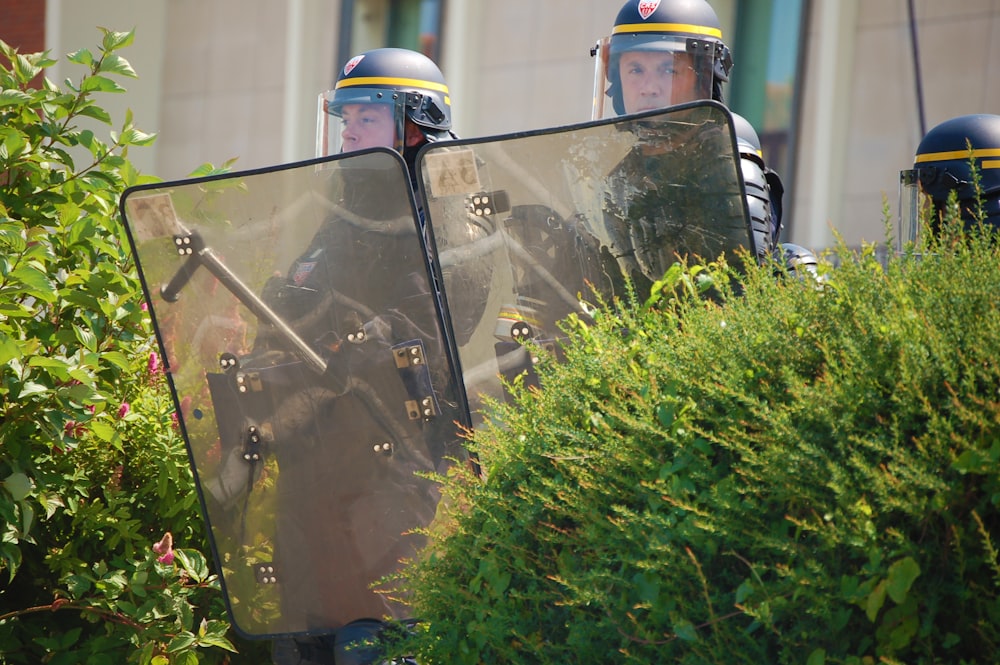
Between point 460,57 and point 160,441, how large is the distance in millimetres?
7896

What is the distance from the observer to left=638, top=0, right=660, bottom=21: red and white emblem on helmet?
3.91 meters

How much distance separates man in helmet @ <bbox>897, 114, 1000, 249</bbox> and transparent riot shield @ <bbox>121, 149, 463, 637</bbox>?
6.67 feet

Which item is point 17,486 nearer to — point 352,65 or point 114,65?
point 114,65

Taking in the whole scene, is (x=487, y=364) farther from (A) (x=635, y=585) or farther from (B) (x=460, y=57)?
(B) (x=460, y=57)

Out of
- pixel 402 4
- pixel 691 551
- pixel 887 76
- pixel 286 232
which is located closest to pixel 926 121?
pixel 887 76

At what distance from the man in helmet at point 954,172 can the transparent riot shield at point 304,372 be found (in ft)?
6.67

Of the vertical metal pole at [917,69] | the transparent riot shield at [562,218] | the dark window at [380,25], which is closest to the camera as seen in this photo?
the transparent riot shield at [562,218]

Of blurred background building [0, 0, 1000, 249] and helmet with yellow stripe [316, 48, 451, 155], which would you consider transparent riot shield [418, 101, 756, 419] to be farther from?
blurred background building [0, 0, 1000, 249]

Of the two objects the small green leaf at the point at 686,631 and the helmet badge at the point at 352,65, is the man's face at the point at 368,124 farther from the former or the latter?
the small green leaf at the point at 686,631

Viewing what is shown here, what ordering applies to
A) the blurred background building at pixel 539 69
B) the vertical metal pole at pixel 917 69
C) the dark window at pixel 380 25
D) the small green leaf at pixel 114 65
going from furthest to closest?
1. the dark window at pixel 380 25
2. the blurred background building at pixel 539 69
3. the vertical metal pole at pixel 917 69
4. the small green leaf at pixel 114 65

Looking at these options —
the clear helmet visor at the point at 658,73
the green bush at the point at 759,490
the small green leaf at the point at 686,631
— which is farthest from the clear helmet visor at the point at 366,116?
the small green leaf at the point at 686,631

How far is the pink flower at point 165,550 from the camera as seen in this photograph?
11.6ft

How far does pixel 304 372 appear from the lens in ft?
9.88

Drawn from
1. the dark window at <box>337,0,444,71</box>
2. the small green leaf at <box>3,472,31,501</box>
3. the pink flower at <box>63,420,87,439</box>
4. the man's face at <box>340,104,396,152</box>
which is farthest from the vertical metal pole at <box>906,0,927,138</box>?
the small green leaf at <box>3,472,31,501</box>
